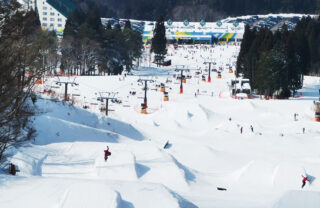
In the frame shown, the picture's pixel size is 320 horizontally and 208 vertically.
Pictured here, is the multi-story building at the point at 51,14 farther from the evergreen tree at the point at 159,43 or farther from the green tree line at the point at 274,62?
the green tree line at the point at 274,62

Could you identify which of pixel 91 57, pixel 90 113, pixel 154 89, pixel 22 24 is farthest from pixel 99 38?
pixel 22 24

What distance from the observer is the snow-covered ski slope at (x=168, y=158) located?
11062mm

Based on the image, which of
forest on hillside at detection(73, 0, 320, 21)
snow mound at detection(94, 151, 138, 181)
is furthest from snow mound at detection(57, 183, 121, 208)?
forest on hillside at detection(73, 0, 320, 21)

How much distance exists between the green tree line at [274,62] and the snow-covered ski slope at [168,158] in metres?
6.35

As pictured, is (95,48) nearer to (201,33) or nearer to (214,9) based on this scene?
(201,33)

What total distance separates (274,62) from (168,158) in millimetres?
29712

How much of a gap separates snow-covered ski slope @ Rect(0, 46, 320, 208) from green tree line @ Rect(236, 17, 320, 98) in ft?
20.8

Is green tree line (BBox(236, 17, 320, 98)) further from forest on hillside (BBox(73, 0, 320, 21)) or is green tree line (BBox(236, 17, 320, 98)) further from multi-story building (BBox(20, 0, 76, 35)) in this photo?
forest on hillside (BBox(73, 0, 320, 21))

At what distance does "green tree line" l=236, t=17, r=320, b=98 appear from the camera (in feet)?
152

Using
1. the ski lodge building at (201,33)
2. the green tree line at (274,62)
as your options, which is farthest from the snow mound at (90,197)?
the ski lodge building at (201,33)

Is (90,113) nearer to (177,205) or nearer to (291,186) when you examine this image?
(291,186)

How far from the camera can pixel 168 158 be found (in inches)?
741

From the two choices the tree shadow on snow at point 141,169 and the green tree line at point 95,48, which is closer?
the tree shadow on snow at point 141,169

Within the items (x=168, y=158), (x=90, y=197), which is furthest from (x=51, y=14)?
(x=90, y=197)
